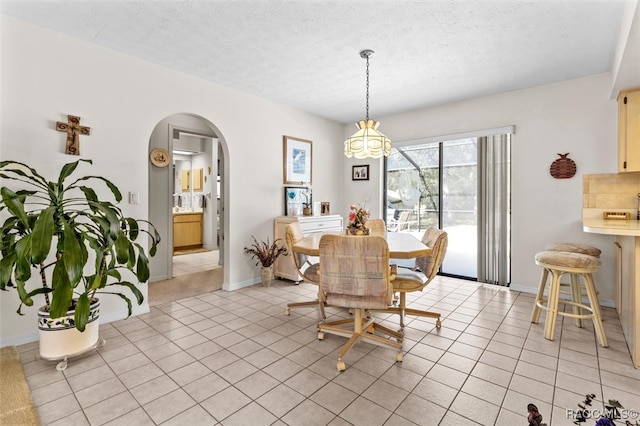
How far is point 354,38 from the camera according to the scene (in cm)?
267

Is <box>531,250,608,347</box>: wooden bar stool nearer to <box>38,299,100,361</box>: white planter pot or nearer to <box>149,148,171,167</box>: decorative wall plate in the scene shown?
<box>38,299,100,361</box>: white planter pot

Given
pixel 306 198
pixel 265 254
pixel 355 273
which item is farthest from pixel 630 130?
pixel 265 254

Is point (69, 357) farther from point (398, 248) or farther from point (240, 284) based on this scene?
point (398, 248)

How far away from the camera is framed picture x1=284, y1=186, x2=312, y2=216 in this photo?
460 centimetres

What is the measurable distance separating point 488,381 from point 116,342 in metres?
2.73

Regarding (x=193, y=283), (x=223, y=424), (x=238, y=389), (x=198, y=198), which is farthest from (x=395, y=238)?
(x=198, y=198)

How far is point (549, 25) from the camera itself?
2479 mm

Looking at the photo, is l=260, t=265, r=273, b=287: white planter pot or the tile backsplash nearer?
the tile backsplash

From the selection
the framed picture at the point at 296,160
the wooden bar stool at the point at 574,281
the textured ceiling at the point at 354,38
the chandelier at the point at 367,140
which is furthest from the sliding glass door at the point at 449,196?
the chandelier at the point at 367,140

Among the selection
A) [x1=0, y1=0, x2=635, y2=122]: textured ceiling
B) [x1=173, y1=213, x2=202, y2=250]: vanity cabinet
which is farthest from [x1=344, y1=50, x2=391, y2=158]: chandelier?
[x1=173, y1=213, x2=202, y2=250]: vanity cabinet

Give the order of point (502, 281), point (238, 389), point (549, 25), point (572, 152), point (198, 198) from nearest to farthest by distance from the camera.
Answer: point (238, 389) < point (549, 25) < point (572, 152) < point (502, 281) < point (198, 198)

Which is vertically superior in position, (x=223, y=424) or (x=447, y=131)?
(x=447, y=131)

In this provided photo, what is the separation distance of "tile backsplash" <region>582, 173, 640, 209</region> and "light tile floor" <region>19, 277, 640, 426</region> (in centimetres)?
116

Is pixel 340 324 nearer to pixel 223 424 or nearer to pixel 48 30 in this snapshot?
pixel 223 424
